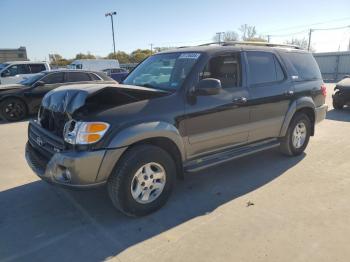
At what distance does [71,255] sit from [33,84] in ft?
28.4

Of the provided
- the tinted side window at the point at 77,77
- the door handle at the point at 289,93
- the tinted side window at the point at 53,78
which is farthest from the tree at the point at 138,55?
the door handle at the point at 289,93

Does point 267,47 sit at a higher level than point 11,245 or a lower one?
higher

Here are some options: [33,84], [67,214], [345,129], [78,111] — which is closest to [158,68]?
[78,111]

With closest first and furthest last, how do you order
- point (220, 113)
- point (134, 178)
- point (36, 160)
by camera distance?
1. point (134, 178)
2. point (36, 160)
3. point (220, 113)

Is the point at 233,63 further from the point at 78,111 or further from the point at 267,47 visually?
the point at 78,111

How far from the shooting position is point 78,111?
10.6 feet

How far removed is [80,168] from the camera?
309cm

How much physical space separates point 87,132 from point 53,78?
8.55m

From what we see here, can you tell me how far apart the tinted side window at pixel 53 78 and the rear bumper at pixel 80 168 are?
8.18m

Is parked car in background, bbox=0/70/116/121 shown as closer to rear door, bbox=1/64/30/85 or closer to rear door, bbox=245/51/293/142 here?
rear door, bbox=1/64/30/85

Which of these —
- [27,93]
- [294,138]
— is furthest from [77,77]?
[294,138]

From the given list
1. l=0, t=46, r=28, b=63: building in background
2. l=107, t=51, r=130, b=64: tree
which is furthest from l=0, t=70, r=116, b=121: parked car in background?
l=107, t=51, r=130, b=64: tree

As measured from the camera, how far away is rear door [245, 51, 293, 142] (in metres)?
4.66

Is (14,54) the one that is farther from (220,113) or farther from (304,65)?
(220,113)
